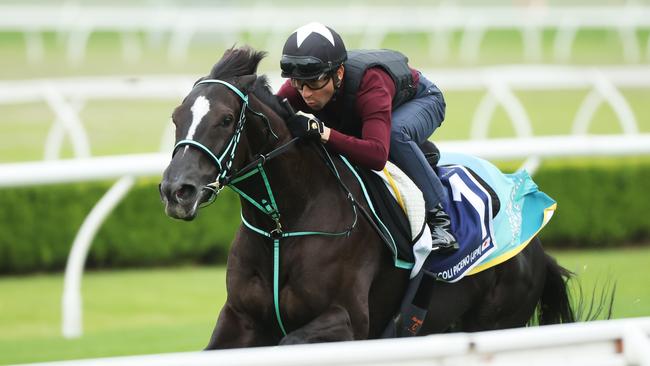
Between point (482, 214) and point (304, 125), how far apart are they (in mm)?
990

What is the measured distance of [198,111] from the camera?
3.78m

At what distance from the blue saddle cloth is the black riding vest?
0.42 meters

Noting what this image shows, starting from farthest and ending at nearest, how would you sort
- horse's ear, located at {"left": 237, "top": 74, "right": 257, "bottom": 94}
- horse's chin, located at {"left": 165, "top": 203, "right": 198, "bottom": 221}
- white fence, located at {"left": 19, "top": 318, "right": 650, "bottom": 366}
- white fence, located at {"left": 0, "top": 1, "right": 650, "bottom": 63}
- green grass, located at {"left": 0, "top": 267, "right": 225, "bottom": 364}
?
white fence, located at {"left": 0, "top": 1, "right": 650, "bottom": 63}, green grass, located at {"left": 0, "top": 267, "right": 225, "bottom": 364}, horse's ear, located at {"left": 237, "top": 74, "right": 257, "bottom": 94}, horse's chin, located at {"left": 165, "top": 203, "right": 198, "bottom": 221}, white fence, located at {"left": 19, "top": 318, "right": 650, "bottom": 366}

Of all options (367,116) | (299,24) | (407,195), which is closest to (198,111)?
(367,116)

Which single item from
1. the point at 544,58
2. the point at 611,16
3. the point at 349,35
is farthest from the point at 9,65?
the point at 611,16

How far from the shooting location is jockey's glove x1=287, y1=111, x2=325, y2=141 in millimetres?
4125

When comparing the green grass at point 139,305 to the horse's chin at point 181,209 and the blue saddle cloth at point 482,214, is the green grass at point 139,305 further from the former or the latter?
the horse's chin at point 181,209

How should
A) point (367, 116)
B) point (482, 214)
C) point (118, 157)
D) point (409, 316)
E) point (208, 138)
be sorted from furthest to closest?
point (118, 157)
point (482, 214)
point (409, 316)
point (367, 116)
point (208, 138)

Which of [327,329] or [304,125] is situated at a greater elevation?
[304,125]

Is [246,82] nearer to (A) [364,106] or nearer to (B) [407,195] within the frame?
(A) [364,106]

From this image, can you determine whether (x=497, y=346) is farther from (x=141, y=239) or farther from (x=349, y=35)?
(x=349, y=35)

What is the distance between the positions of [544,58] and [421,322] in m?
15.8

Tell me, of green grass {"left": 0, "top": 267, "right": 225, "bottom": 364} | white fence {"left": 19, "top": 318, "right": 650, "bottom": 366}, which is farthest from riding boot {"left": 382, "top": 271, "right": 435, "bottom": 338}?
green grass {"left": 0, "top": 267, "right": 225, "bottom": 364}

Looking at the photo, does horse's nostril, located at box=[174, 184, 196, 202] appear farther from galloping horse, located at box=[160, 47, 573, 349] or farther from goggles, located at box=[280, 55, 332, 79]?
goggles, located at box=[280, 55, 332, 79]
